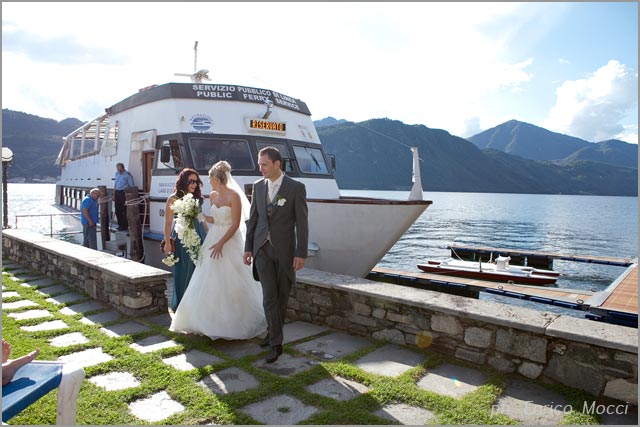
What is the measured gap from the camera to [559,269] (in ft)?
96.1

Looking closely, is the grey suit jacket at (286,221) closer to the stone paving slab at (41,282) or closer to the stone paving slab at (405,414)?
the stone paving slab at (405,414)

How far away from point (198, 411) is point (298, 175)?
7.31 m

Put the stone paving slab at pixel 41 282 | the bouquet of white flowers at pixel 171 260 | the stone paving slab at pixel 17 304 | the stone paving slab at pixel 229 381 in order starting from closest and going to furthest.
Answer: the stone paving slab at pixel 229 381 < the bouquet of white flowers at pixel 171 260 < the stone paving slab at pixel 17 304 < the stone paving slab at pixel 41 282

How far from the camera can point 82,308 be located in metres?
6.23

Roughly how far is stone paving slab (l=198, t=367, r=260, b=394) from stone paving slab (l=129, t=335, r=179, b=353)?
3.16 ft

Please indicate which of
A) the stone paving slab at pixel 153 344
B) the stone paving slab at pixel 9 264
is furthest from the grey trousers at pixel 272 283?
the stone paving slab at pixel 9 264

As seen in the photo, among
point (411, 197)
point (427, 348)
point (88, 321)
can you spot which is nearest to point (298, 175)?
point (411, 197)

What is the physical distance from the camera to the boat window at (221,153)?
385 inches

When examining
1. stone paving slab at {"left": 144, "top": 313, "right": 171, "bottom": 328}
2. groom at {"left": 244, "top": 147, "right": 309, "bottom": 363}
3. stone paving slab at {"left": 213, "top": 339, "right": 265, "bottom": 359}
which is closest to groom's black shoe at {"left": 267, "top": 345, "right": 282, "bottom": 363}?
groom at {"left": 244, "top": 147, "right": 309, "bottom": 363}

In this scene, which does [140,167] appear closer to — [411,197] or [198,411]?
[411,197]

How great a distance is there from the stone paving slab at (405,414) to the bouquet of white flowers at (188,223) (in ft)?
10.2

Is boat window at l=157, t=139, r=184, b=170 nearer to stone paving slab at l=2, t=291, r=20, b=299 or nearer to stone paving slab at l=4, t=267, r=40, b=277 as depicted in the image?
stone paving slab at l=4, t=267, r=40, b=277

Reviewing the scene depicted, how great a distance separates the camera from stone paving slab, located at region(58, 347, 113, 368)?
14.1ft

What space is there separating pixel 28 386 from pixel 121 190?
10018 mm
